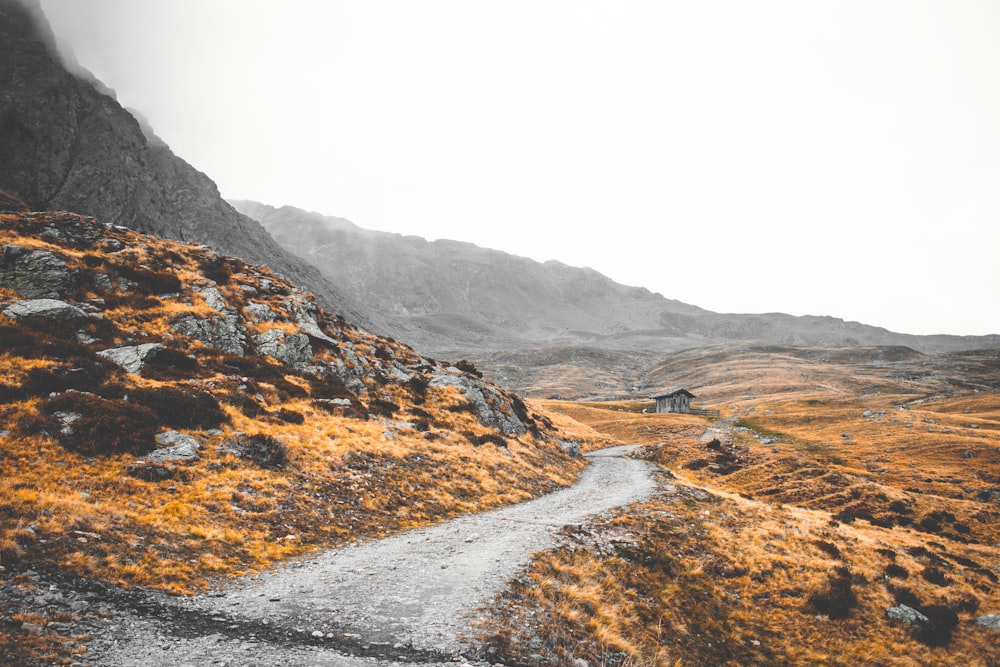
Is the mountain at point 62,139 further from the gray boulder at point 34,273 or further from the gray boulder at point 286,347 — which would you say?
the gray boulder at point 286,347

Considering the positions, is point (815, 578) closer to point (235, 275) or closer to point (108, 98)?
point (235, 275)

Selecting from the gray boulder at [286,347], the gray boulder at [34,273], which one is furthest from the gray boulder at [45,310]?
the gray boulder at [286,347]

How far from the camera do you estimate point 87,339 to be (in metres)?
23.0

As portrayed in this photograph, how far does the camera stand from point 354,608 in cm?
1074

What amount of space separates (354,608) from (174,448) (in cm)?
1177

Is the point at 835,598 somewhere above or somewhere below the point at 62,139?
below

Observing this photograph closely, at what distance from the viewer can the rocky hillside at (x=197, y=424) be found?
12453 mm

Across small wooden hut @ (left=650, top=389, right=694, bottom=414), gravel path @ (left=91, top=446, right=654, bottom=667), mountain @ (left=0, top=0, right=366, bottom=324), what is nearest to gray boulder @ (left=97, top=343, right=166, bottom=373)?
gravel path @ (left=91, top=446, right=654, bottom=667)

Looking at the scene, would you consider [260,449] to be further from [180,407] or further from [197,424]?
[180,407]

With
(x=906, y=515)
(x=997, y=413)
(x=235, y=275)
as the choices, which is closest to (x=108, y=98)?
(x=235, y=275)

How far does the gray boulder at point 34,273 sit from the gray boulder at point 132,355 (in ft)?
22.4

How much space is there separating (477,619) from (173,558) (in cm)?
836

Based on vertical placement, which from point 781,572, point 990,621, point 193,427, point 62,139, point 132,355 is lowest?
point 990,621

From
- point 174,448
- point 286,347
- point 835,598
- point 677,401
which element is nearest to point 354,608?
point 174,448
